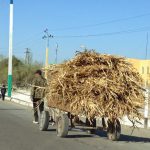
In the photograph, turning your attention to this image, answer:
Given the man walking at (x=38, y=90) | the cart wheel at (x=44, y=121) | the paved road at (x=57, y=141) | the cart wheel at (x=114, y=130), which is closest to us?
the paved road at (x=57, y=141)

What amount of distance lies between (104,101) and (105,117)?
1.35 ft

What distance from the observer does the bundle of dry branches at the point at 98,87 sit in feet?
42.7

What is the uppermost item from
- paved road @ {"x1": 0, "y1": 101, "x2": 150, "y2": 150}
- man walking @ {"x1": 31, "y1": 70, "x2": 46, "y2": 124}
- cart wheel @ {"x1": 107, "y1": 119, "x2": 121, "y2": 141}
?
man walking @ {"x1": 31, "y1": 70, "x2": 46, "y2": 124}

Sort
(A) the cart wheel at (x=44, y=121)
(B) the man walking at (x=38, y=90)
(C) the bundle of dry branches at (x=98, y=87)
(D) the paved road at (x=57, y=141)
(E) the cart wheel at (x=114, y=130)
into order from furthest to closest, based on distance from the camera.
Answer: (B) the man walking at (x=38, y=90)
(A) the cart wheel at (x=44, y=121)
(E) the cart wheel at (x=114, y=130)
(C) the bundle of dry branches at (x=98, y=87)
(D) the paved road at (x=57, y=141)

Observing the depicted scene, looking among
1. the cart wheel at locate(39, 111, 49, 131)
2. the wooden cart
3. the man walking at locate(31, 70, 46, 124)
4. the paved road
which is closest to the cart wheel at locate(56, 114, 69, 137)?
the wooden cart

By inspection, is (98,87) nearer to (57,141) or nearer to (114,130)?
(114,130)

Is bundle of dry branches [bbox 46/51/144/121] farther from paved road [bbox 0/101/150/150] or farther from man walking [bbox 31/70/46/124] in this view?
man walking [bbox 31/70/46/124]

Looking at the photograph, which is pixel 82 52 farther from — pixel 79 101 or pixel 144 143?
pixel 144 143

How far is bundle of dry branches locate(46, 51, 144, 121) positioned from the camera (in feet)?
42.7

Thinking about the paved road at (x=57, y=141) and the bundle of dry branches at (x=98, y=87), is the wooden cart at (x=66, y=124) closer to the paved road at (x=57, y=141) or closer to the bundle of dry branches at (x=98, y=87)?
the paved road at (x=57, y=141)

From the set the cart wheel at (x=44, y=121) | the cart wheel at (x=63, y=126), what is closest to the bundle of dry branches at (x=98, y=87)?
the cart wheel at (x=63, y=126)

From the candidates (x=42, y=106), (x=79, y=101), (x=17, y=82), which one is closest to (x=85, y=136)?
(x=79, y=101)

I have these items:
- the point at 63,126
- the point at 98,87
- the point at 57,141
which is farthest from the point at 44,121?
the point at 98,87

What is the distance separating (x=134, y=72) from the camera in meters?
13.6
